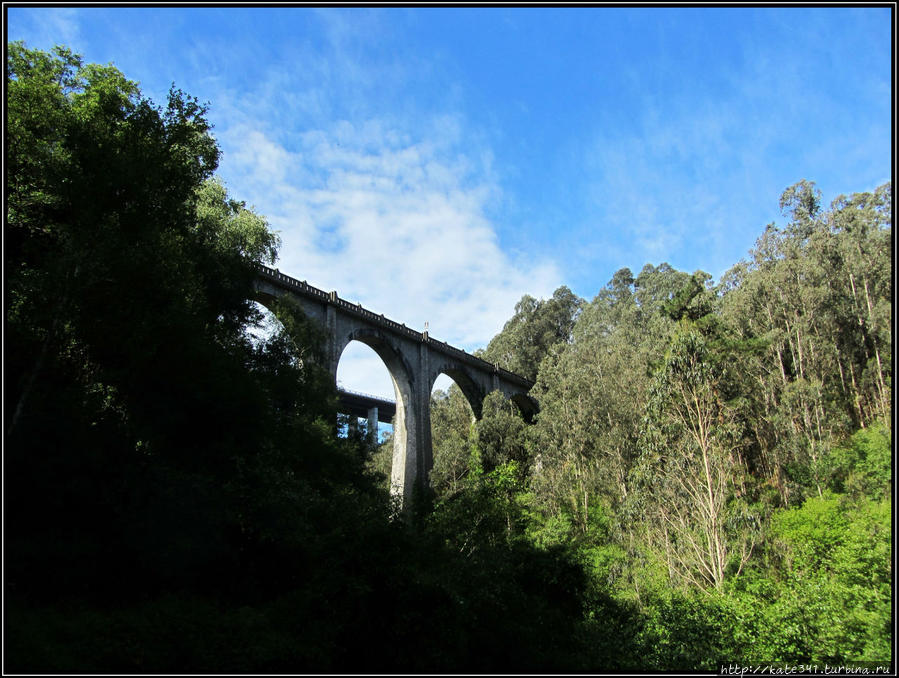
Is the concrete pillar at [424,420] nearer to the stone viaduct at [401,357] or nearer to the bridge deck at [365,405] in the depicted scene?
the stone viaduct at [401,357]

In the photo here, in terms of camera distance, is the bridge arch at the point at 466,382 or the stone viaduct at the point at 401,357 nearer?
the stone viaduct at the point at 401,357

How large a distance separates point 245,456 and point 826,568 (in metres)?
17.8

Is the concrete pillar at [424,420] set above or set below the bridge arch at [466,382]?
below

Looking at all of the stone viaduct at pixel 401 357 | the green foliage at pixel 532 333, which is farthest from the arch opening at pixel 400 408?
the green foliage at pixel 532 333

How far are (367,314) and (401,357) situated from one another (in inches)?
154

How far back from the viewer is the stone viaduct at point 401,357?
26172 millimetres

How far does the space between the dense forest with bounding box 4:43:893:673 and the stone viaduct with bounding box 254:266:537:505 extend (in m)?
3.31

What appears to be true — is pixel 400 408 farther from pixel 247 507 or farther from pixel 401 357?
pixel 247 507

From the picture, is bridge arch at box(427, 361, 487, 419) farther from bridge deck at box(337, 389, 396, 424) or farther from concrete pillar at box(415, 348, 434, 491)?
bridge deck at box(337, 389, 396, 424)

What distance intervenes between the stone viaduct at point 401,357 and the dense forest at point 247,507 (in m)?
3.31

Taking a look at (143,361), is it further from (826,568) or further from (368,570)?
(826,568)

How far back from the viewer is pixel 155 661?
8977mm

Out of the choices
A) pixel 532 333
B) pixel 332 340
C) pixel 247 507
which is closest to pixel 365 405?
pixel 532 333

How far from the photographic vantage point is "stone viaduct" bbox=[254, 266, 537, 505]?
26.2 meters
